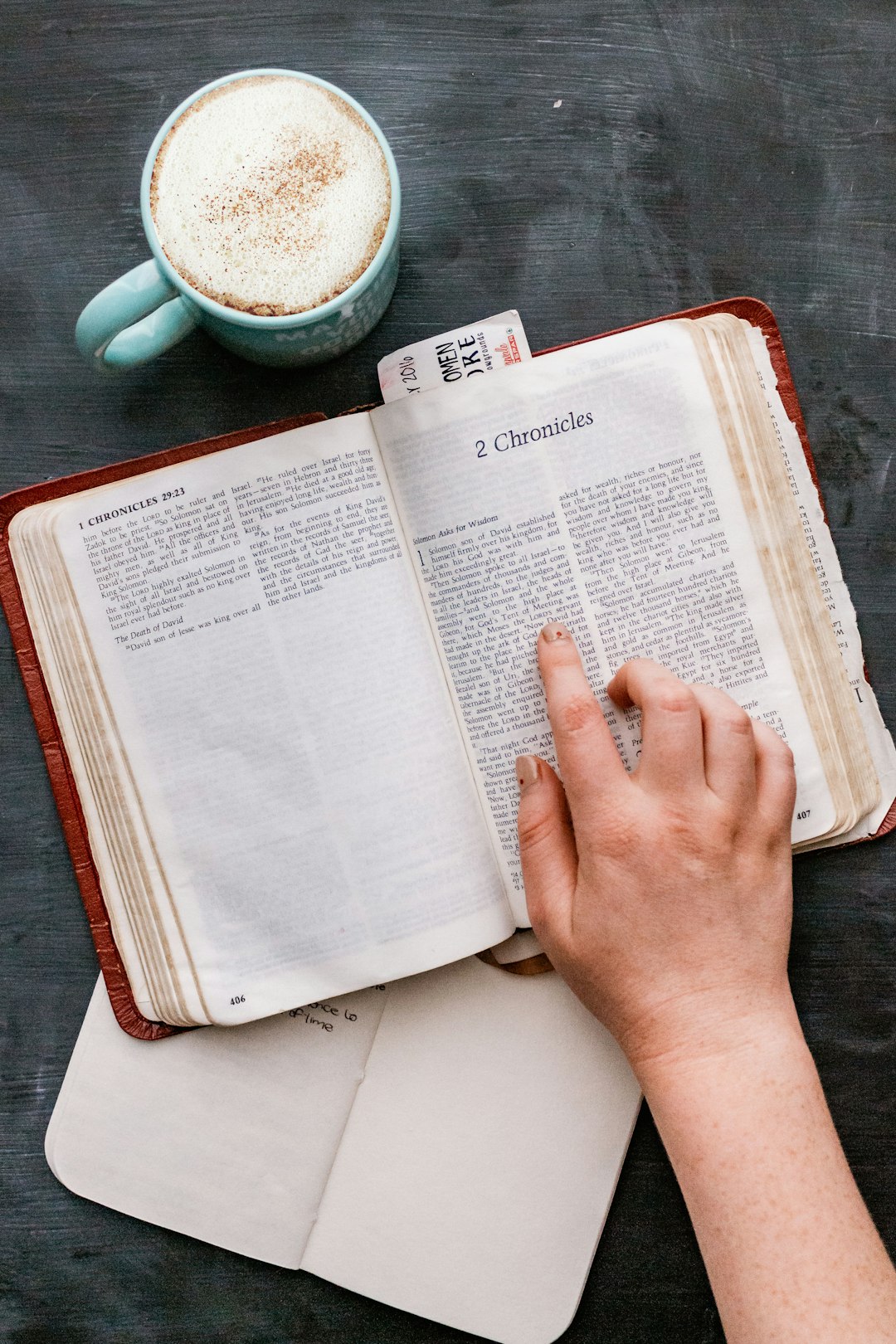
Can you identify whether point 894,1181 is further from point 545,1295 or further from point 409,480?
point 409,480

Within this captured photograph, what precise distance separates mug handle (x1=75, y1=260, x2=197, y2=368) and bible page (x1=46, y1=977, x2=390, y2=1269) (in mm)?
→ 397

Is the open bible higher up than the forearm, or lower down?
higher up

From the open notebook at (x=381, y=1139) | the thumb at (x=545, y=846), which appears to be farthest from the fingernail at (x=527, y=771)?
the open notebook at (x=381, y=1139)

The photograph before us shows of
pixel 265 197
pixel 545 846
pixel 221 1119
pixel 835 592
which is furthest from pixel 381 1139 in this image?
pixel 265 197

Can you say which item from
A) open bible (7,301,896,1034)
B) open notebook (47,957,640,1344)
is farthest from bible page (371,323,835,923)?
open notebook (47,957,640,1344)

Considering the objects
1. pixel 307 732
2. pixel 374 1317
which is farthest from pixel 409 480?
pixel 374 1317

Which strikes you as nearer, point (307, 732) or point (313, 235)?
point (313, 235)

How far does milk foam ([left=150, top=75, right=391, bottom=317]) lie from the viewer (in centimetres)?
47

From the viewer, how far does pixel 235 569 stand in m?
0.58

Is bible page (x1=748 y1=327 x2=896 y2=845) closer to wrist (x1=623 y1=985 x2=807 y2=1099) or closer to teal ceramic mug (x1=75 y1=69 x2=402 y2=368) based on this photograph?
wrist (x1=623 y1=985 x2=807 y2=1099)

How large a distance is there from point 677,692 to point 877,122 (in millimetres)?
414

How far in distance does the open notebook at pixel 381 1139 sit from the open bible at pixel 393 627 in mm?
47

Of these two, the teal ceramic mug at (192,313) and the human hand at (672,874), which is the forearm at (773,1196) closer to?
the human hand at (672,874)

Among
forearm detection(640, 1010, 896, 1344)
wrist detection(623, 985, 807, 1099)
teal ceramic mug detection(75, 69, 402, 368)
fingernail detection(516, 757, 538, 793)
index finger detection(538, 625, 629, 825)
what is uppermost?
teal ceramic mug detection(75, 69, 402, 368)
